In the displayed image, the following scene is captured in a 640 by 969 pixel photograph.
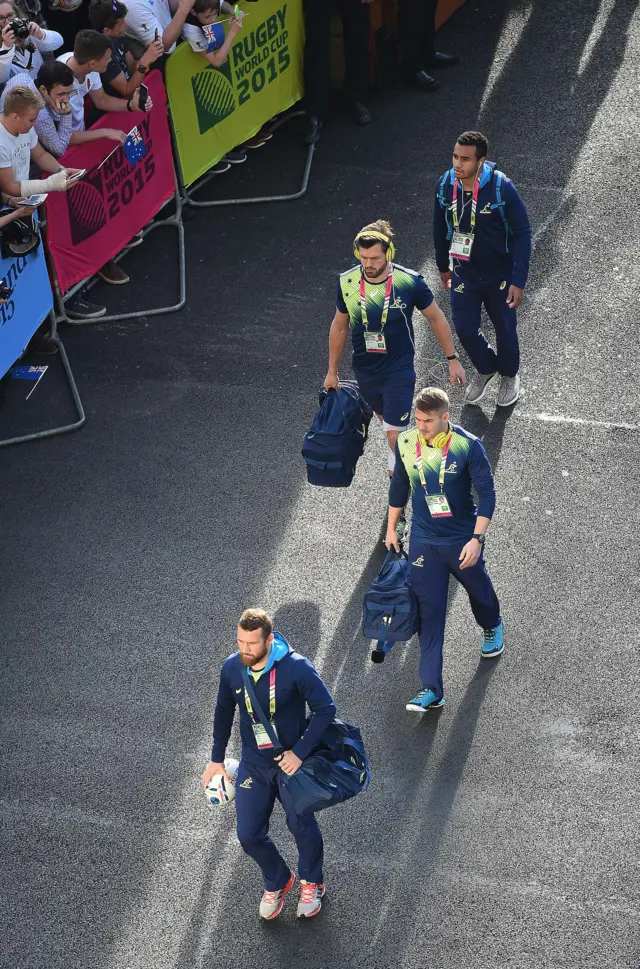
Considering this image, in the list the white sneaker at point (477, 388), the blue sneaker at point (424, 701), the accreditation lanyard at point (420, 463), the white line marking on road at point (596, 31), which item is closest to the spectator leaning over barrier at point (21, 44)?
the white sneaker at point (477, 388)

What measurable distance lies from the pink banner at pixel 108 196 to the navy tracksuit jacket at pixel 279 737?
5498 millimetres

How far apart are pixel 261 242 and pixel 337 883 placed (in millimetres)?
6895

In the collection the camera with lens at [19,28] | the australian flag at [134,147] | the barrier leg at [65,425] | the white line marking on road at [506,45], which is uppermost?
the camera with lens at [19,28]

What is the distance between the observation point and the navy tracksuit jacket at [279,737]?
19.1 ft

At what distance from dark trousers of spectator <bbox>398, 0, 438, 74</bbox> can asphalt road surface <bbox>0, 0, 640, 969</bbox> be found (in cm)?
191

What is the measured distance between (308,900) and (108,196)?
21.8ft

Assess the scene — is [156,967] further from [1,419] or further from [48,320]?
[48,320]

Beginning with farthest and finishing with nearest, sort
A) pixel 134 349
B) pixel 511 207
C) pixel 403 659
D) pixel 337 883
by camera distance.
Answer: pixel 134 349 < pixel 511 207 < pixel 403 659 < pixel 337 883

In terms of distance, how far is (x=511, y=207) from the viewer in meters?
8.85

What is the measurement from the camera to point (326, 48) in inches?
525

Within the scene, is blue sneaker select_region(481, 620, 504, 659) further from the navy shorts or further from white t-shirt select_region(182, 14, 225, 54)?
white t-shirt select_region(182, 14, 225, 54)

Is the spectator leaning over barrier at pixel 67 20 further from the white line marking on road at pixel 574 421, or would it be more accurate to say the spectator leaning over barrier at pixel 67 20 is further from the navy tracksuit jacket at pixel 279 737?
the navy tracksuit jacket at pixel 279 737

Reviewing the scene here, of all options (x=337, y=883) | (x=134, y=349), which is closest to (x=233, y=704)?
(x=337, y=883)

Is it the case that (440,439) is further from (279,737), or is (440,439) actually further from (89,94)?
(89,94)
